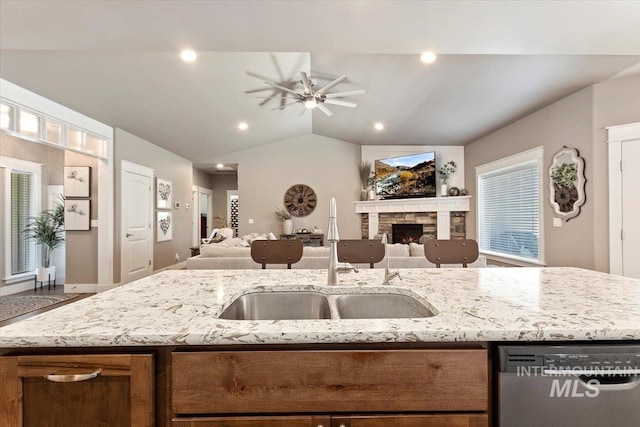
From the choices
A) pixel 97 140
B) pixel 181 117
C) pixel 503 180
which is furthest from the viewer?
pixel 503 180

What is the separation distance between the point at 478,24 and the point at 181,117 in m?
4.23

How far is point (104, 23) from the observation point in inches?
83.3

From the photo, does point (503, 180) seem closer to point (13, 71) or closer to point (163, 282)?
point (163, 282)

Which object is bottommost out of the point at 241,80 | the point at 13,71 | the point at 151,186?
the point at 151,186

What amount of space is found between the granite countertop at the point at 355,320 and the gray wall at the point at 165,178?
4.26 m

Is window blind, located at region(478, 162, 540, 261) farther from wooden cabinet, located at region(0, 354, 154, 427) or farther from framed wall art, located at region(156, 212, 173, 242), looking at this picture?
framed wall art, located at region(156, 212, 173, 242)

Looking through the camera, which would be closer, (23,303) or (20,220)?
(23,303)

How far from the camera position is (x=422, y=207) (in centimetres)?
669

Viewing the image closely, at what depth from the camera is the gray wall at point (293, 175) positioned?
Result: 289 inches

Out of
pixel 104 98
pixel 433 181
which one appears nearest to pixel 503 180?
pixel 433 181

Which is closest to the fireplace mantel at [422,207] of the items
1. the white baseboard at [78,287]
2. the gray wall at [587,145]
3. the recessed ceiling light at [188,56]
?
the gray wall at [587,145]

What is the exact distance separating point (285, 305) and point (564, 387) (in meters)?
0.94

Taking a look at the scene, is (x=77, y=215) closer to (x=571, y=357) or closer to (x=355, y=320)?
(x=355, y=320)

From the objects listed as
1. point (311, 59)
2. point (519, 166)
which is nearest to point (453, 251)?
point (311, 59)
